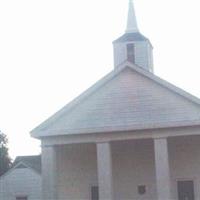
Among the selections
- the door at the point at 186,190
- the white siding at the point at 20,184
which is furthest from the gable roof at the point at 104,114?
the white siding at the point at 20,184

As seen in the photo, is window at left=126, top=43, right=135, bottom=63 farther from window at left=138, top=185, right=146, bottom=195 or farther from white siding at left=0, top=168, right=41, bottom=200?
white siding at left=0, top=168, right=41, bottom=200

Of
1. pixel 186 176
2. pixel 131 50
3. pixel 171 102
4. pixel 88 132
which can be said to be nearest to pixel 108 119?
pixel 88 132

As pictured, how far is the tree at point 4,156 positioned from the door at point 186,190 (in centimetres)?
3941

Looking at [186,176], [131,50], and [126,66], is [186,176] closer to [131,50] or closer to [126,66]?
[126,66]

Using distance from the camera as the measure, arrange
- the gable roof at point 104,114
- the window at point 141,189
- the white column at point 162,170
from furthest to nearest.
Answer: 1. the window at point 141,189
2. the gable roof at point 104,114
3. the white column at point 162,170

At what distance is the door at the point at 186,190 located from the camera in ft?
102

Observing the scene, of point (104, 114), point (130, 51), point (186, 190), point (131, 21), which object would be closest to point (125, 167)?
point (186, 190)

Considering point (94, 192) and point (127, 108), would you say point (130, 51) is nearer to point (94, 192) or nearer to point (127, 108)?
point (127, 108)

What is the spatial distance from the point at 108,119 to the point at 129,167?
12.8ft

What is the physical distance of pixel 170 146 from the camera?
31.7 metres

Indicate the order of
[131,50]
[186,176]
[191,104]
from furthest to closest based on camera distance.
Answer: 1. [131,50]
2. [186,176]
3. [191,104]

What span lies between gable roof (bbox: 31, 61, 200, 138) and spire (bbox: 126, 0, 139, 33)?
475 inches

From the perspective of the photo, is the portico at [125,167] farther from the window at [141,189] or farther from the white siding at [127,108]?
the white siding at [127,108]

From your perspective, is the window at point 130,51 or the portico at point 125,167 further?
the window at point 130,51
